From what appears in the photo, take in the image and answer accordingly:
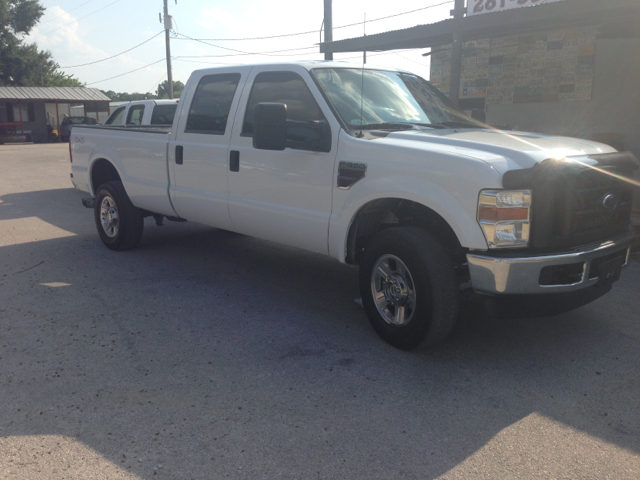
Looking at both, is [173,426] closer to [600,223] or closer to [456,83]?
[600,223]

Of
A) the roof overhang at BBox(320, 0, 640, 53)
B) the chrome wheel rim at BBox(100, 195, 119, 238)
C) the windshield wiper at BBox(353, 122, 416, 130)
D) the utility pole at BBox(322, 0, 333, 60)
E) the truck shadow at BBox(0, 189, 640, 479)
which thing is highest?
the utility pole at BBox(322, 0, 333, 60)

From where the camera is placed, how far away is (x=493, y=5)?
395 inches

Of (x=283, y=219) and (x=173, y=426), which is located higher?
(x=283, y=219)

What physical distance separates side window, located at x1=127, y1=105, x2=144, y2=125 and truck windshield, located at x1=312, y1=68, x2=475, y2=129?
25.5 feet

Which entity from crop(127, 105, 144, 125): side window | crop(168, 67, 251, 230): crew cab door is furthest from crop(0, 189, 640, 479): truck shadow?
crop(127, 105, 144, 125): side window

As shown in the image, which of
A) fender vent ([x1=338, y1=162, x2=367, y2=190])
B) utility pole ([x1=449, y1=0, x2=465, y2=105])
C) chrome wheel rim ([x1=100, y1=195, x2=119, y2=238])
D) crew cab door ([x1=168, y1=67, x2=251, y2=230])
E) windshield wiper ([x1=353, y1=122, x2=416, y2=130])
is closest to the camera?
fender vent ([x1=338, y1=162, x2=367, y2=190])

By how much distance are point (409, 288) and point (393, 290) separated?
15cm

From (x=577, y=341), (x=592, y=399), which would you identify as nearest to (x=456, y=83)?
(x=577, y=341)

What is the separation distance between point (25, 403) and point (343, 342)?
2.11m

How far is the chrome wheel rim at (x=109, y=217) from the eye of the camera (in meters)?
6.98

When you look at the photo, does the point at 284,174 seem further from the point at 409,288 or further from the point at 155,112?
the point at 155,112

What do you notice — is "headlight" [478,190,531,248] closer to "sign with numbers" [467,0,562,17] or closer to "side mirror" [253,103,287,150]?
"side mirror" [253,103,287,150]

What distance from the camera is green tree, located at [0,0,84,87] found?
49.1 meters

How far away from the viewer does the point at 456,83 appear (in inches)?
414
